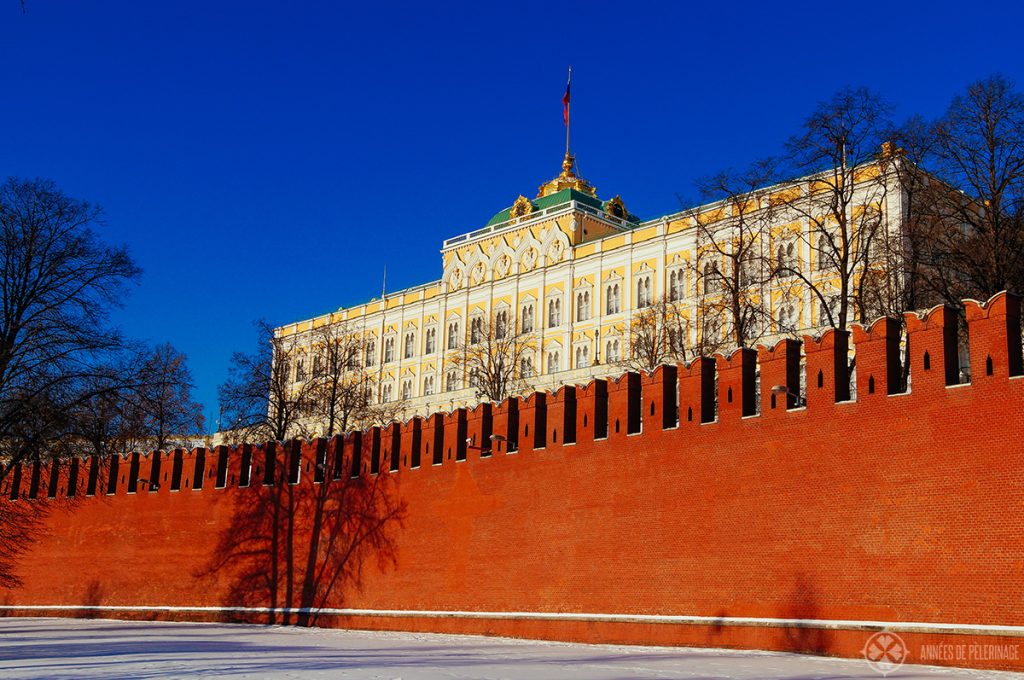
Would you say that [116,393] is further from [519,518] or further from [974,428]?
[974,428]

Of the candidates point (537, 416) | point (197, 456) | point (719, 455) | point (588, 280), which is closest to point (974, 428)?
point (719, 455)

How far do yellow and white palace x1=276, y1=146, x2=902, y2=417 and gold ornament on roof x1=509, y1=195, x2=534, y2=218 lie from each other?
3.5 inches

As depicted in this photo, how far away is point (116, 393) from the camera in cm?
A: 2955

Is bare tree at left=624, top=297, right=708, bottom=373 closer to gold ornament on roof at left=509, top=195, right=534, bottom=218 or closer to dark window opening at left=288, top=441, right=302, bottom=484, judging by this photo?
dark window opening at left=288, top=441, right=302, bottom=484

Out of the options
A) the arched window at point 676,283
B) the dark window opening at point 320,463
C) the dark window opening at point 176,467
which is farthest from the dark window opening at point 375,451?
the arched window at point 676,283

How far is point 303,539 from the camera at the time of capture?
3247 cm

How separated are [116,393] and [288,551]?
6.54 m

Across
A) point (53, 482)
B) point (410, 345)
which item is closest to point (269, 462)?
point (53, 482)

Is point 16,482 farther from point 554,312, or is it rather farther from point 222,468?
point 554,312

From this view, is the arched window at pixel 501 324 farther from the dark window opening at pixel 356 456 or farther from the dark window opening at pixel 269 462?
the dark window opening at pixel 356 456

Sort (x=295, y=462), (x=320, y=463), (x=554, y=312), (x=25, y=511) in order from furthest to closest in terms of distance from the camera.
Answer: (x=554, y=312)
(x=25, y=511)
(x=295, y=462)
(x=320, y=463)

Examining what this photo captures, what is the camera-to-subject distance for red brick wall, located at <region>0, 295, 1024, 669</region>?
18.6 meters
